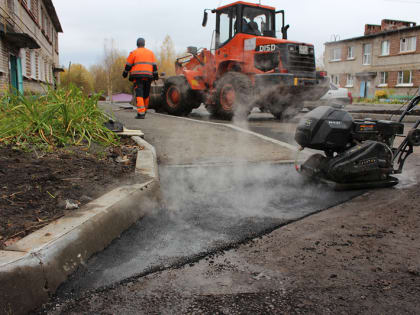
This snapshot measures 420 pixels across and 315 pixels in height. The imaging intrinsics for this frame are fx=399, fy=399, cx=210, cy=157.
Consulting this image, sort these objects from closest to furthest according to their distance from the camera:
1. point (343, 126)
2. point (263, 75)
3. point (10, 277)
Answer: point (10, 277)
point (343, 126)
point (263, 75)

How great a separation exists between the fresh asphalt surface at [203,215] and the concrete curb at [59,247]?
0.07m

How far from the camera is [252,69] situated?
9.84 m

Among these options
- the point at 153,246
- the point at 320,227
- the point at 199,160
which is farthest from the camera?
the point at 199,160

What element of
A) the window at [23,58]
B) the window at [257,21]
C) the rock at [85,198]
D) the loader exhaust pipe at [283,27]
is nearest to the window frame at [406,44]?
the loader exhaust pipe at [283,27]

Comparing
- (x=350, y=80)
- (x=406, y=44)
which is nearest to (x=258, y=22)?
(x=406, y=44)

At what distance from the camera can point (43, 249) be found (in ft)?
6.05

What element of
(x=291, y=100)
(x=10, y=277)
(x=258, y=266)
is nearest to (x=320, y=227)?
(x=258, y=266)

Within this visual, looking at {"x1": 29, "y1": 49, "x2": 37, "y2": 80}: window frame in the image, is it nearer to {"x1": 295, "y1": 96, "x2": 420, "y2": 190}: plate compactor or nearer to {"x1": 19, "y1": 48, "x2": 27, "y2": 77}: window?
{"x1": 19, "y1": 48, "x2": 27, "y2": 77}: window

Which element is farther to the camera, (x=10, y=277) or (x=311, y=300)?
(x=311, y=300)

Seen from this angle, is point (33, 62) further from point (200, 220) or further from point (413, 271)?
point (413, 271)

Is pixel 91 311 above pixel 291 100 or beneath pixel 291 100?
beneath

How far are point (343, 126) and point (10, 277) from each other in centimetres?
290

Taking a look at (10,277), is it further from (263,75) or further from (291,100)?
(291,100)

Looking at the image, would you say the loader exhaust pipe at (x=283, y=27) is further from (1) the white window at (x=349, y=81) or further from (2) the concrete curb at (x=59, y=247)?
(1) the white window at (x=349, y=81)
